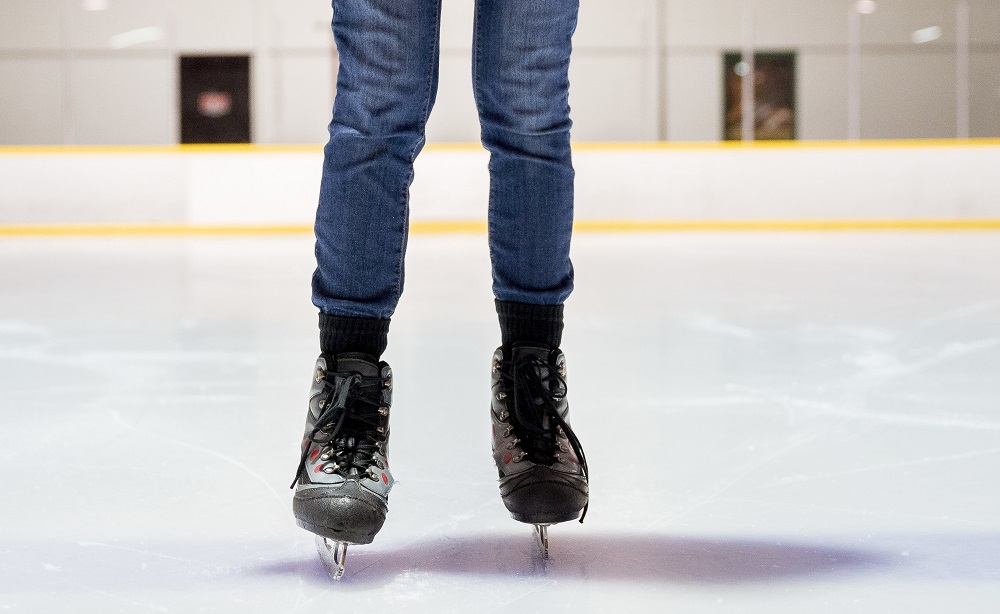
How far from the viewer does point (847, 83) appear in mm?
9844

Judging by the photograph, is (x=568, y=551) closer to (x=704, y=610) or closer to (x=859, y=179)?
(x=704, y=610)

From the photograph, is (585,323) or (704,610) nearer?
(704,610)

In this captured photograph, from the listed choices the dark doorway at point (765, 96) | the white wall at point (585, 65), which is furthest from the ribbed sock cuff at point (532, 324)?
the dark doorway at point (765, 96)

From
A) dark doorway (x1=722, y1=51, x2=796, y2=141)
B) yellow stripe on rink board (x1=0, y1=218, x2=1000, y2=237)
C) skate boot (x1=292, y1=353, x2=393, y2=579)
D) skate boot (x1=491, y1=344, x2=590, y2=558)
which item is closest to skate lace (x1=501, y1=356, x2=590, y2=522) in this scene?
skate boot (x1=491, y1=344, x2=590, y2=558)

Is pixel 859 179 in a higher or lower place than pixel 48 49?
lower

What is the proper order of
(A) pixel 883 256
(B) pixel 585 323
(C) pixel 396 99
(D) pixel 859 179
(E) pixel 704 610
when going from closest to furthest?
(E) pixel 704 610
(C) pixel 396 99
(B) pixel 585 323
(A) pixel 883 256
(D) pixel 859 179

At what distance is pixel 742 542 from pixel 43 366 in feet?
4.91

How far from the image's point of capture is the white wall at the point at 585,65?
9.61 metres

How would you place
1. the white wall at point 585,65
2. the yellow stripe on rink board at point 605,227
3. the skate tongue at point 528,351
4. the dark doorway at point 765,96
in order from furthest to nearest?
the dark doorway at point 765,96
the white wall at point 585,65
the yellow stripe on rink board at point 605,227
the skate tongue at point 528,351

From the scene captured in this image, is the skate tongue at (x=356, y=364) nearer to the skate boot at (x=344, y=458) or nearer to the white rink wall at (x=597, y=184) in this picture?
the skate boot at (x=344, y=458)

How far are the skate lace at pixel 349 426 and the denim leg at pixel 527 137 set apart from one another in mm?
173

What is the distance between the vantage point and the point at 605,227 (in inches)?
271

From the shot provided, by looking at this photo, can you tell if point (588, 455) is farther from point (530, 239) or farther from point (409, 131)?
point (409, 131)

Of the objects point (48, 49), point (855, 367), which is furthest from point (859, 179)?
point (48, 49)
